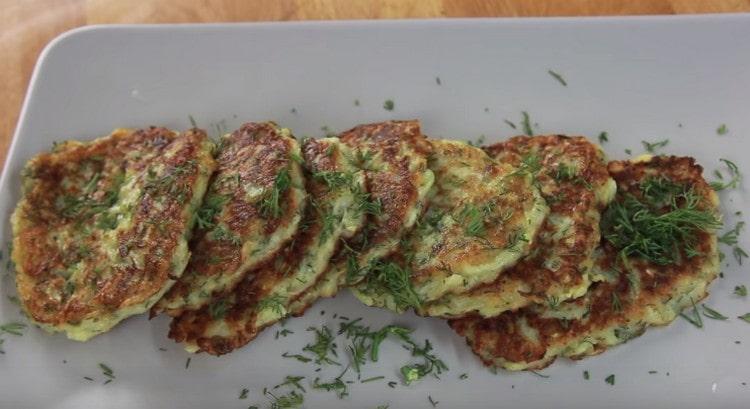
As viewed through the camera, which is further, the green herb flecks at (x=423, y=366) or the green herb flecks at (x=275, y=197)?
the green herb flecks at (x=423, y=366)

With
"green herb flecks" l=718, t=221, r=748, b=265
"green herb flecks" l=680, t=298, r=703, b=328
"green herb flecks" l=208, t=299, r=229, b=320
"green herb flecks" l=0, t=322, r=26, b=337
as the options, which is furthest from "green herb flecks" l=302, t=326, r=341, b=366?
"green herb flecks" l=718, t=221, r=748, b=265

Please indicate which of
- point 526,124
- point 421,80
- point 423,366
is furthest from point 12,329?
point 526,124

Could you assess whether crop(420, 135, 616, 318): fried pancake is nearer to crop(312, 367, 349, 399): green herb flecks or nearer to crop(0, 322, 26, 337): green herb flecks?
crop(312, 367, 349, 399): green herb flecks

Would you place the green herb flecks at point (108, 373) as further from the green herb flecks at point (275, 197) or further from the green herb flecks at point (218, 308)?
the green herb flecks at point (275, 197)

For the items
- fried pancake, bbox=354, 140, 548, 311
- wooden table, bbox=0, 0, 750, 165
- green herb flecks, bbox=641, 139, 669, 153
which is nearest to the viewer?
fried pancake, bbox=354, 140, 548, 311

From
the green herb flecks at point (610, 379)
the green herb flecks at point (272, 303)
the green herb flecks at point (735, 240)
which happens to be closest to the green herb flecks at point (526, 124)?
the green herb flecks at point (735, 240)
